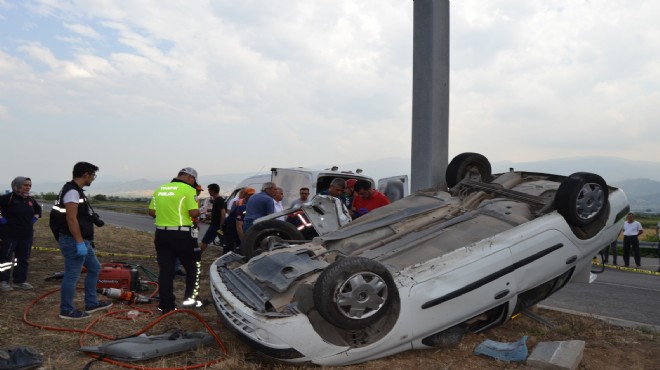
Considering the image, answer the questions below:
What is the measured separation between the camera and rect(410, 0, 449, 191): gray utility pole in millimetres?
8188

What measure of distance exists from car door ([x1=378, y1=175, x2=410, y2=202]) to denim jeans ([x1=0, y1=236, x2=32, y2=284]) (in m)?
6.66

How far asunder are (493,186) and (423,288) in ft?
6.89

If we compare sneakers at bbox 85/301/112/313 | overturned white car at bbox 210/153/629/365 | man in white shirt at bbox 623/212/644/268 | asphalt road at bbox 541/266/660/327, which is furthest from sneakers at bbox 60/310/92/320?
man in white shirt at bbox 623/212/644/268

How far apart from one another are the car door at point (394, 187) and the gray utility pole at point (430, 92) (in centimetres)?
268

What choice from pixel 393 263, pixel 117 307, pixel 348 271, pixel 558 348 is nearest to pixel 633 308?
pixel 558 348

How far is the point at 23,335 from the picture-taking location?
4941mm

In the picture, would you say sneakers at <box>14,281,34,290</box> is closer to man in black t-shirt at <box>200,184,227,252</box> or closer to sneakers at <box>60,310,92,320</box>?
sneakers at <box>60,310,92,320</box>

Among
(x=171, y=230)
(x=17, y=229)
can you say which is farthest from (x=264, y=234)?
(x=17, y=229)

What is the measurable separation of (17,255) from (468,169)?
5958 mm

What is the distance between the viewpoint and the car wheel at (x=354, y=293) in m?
3.79

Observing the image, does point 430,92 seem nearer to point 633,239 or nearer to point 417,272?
point 417,272

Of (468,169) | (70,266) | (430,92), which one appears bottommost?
(70,266)

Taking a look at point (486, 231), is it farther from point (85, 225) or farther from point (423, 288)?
point (85, 225)

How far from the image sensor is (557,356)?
4125 millimetres
